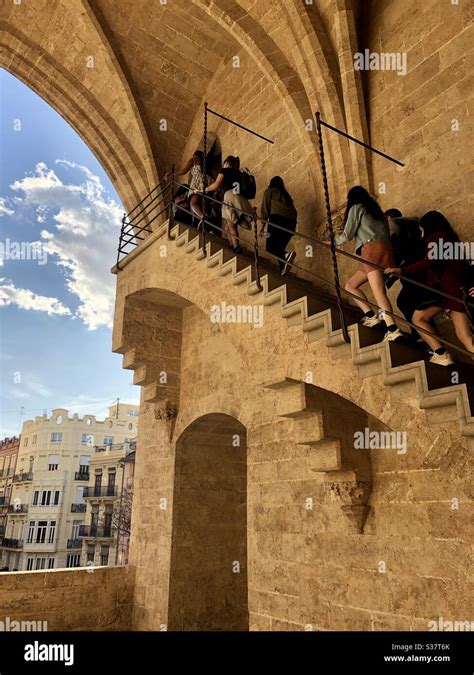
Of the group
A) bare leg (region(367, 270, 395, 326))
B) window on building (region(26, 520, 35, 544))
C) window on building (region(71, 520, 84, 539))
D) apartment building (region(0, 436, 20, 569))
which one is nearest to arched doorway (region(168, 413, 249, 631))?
bare leg (region(367, 270, 395, 326))

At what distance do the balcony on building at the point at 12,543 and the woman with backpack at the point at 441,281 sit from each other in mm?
35461

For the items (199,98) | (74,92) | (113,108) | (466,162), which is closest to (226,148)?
(199,98)

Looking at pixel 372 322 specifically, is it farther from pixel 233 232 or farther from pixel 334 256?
pixel 233 232

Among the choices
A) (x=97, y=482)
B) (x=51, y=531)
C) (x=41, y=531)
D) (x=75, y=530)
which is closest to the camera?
(x=97, y=482)

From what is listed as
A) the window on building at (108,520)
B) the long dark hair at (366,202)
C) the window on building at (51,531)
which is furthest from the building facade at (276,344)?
the window on building at (51,531)

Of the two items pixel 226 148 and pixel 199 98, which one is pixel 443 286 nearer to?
pixel 226 148

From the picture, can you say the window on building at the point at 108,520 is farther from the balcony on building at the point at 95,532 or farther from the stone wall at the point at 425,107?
the stone wall at the point at 425,107

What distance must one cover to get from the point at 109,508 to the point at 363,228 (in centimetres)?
2884

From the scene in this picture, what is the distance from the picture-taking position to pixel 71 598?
808 centimetres

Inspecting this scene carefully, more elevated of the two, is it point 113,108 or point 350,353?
point 113,108

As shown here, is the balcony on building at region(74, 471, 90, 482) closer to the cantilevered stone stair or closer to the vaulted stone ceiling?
the vaulted stone ceiling

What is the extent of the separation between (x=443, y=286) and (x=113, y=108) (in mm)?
9642

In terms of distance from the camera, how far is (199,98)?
36.2 ft

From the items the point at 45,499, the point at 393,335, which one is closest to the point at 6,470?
the point at 45,499
